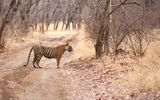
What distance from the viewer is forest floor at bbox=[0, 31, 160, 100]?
42.8 feet

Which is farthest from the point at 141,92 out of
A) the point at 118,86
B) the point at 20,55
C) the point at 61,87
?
the point at 20,55

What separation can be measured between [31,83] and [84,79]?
8.31ft

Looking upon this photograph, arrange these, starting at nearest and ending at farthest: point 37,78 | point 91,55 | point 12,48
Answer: point 37,78 → point 91,55 → point 12,48

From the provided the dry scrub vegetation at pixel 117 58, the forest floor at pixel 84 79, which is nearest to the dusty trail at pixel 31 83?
the forest floor at pixel 84 79

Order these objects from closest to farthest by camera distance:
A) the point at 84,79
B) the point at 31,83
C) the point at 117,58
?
the point at 31,83 → the point at 84,79 → the point at 117,58

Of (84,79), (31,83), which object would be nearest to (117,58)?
(84,79)

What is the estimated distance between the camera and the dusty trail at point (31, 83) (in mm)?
13234

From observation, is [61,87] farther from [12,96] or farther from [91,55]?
[91,55]

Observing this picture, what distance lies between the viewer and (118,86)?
578 inches

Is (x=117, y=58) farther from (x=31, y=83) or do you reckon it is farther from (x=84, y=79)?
(x=31, y=83)

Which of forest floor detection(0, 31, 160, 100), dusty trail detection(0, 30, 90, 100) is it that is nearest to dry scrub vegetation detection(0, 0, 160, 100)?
forest floor detection(0, 31, 160, 100)

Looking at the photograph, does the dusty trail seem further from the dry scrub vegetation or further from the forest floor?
the dry scrub vegetation

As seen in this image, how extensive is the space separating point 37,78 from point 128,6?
417 inches

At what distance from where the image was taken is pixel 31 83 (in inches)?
614
